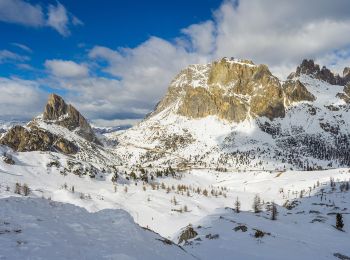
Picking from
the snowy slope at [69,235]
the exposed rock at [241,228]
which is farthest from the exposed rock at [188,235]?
the snowy slope at [69,235]

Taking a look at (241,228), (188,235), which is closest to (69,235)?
(188,235)

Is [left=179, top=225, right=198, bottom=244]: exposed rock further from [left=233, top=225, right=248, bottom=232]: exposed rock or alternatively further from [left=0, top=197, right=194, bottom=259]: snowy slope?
[left=0, top=197, right=194, bottom=259]: snowy slope

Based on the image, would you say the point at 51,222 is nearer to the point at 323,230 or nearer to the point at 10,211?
the point at 10,211

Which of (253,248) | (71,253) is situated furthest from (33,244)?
(253,248)

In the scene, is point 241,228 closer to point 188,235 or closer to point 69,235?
point 188,235

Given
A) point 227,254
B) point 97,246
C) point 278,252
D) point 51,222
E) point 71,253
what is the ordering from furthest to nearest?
point 278,252 → point 227,254 → point 51,222 → point 97,246 → point 71,253

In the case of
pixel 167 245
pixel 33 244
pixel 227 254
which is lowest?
pixel 227 254

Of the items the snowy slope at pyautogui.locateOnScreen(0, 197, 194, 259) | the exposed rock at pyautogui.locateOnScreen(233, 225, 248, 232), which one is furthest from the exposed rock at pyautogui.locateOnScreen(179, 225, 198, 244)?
the snowy slope at pyautogui.locateOnScreen(0, 197, 194, 259)

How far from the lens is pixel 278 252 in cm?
9019

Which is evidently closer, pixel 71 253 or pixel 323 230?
pixel 71 253

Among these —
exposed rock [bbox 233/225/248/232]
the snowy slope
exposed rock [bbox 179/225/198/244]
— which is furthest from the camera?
exposed rock [bbox 233/225/248/232]

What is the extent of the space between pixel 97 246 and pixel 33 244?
19.8ft

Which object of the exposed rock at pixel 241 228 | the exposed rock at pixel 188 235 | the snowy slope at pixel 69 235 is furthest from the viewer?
the exposed rock at pixel 241 228

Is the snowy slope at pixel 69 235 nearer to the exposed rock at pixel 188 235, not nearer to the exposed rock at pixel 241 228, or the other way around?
the exposed rock at pixel 188 235
